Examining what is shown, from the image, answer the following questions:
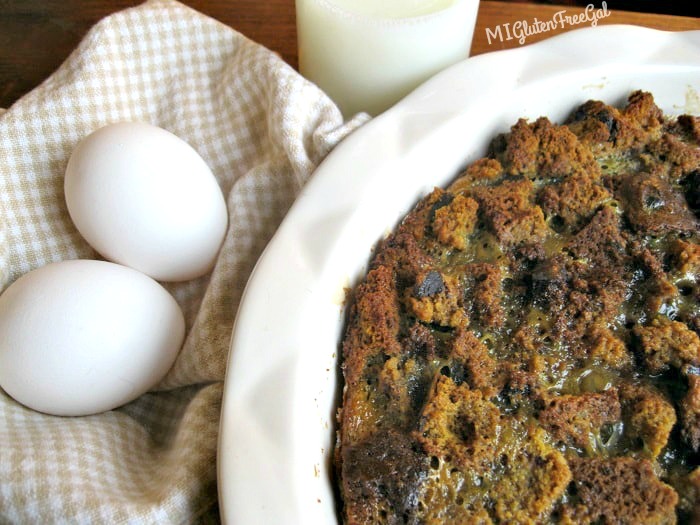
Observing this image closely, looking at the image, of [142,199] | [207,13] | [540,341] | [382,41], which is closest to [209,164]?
[142,199]

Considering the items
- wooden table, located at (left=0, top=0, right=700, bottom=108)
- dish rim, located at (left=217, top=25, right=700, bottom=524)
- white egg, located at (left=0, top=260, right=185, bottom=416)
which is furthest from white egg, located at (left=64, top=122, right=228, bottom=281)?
wooden table, located at (left=0, top=0, right=700, bottom=108)

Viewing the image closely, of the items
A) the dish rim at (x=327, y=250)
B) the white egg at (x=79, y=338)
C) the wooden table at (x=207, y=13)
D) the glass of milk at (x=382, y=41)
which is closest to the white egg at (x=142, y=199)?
the white egg at (x=79, y=338)

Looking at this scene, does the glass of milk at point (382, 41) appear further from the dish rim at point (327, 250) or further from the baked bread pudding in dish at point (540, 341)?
the baked bread pudding in dish at point (540, 341)

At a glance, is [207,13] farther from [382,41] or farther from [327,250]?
[327,250]

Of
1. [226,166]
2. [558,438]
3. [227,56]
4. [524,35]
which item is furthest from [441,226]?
[524,35]

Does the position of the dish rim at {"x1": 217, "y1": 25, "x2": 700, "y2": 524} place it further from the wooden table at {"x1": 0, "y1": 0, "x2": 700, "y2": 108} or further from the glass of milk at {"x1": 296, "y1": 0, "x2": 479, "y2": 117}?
the wooden table at {"x1": 0, "y1": 0, "x2": 700, "y2": 108}
